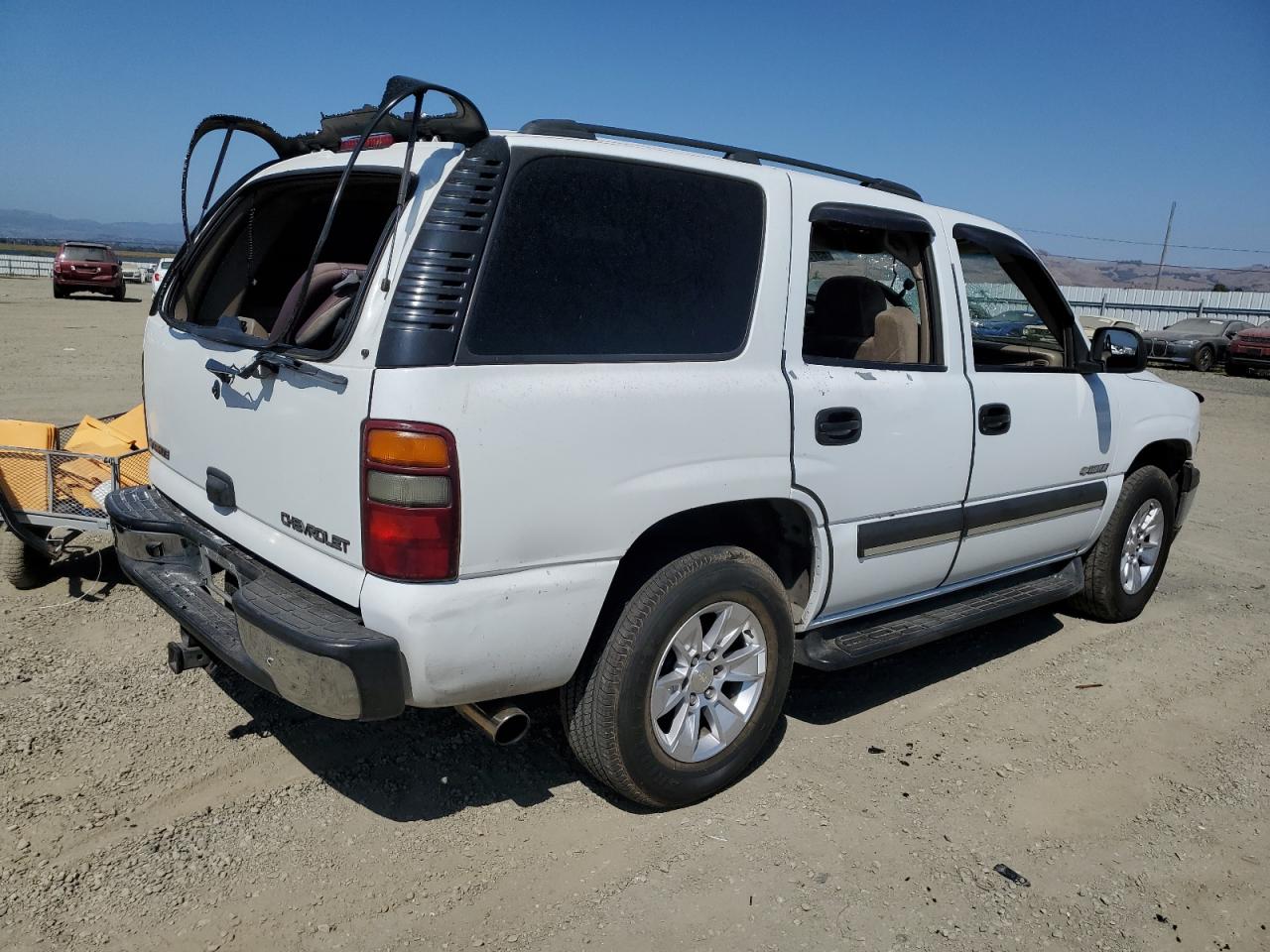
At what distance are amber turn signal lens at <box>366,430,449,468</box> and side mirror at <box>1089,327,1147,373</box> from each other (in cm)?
339

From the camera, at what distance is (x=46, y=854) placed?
277 cm

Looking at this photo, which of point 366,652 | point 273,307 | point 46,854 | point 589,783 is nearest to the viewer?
point 366,652

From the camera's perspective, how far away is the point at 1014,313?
457 centimetres

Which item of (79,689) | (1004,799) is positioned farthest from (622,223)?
(79,689)

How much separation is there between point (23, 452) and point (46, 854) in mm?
2289

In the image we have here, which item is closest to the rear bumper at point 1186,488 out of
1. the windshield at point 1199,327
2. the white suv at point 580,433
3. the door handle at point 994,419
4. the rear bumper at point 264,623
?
the white suv at point 580,433

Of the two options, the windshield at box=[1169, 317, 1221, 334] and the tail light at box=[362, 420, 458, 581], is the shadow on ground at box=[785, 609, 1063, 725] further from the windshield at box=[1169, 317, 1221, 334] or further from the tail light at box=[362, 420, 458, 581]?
the windshield at box=[1169, 317, 1221, 334]

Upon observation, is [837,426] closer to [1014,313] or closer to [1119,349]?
[1014,313]

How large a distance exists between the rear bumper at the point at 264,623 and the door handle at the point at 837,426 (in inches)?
62.0

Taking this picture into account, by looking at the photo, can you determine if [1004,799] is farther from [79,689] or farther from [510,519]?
[79,689]

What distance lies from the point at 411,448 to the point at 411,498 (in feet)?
0.41

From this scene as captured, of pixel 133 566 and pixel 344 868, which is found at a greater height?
pixel 133 566

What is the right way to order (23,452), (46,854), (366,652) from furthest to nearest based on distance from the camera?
(23,452)
(46,854)
(366,652)

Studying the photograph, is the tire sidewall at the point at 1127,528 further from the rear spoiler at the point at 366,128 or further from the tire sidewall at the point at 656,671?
the rear spoiler at the point at 366,128
